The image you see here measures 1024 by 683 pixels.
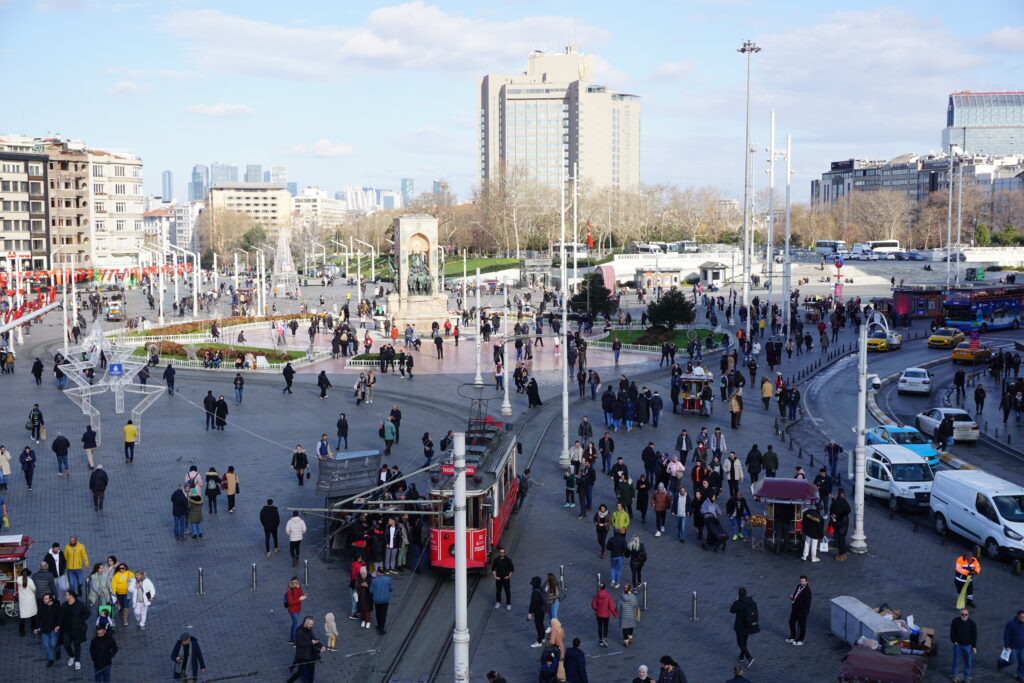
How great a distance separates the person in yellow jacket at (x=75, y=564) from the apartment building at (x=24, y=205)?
280 ft

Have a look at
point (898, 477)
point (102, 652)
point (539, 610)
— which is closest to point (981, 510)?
point (898, 477)

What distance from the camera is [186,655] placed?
12156mm

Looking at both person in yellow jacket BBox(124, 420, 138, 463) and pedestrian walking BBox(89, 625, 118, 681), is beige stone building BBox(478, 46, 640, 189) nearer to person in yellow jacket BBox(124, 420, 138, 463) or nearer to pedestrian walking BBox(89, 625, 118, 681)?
person in yellow jacket BBox(124, 420, 138, 463)

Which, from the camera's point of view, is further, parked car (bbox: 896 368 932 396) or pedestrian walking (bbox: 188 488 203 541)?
parked car (bbox: 896 368 932 396)

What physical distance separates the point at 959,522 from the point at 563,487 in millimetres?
8103

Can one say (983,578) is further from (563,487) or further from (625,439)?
(625,439)

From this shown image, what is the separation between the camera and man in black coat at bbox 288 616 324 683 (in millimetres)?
12172

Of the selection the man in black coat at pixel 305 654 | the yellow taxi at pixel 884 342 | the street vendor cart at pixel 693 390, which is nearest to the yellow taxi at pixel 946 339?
the yellow taxi at pixel 884 342

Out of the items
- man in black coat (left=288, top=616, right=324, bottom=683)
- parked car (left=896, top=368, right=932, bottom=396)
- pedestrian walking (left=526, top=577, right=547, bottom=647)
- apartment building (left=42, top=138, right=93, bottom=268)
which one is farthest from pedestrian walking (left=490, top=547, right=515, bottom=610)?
apartment building (left=42, top=138, right=93, bottom=268)

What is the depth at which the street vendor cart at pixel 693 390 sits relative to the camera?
30.2 meters

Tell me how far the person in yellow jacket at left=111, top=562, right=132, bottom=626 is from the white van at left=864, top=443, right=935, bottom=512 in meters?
14.3

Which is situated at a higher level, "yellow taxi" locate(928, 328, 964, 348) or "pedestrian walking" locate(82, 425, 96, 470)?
"yellow taxi" locate(928, 328, 964, 348)

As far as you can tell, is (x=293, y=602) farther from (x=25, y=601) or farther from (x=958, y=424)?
(x=958, y=424)

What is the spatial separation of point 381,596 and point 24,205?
308ft
